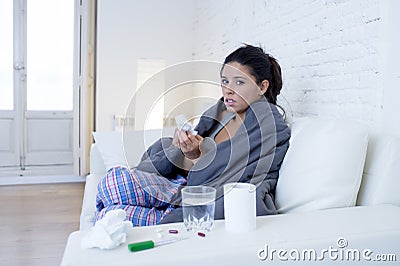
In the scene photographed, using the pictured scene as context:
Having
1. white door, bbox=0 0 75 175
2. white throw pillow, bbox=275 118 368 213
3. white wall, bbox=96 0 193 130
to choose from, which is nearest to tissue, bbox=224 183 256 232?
white throw pillow, bbox=275 118 368 213

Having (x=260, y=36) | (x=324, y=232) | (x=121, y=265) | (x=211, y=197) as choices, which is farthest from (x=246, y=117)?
(x=260, y=36)

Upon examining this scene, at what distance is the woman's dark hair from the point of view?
1.74 metres

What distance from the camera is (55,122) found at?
14.7 feet

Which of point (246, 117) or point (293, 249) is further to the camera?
point (246, 117)

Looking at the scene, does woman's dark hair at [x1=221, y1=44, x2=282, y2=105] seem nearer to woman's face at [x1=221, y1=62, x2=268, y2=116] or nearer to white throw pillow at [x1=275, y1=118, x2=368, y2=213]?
woman's face at [x1=221, y1=62, x2=268, y2=116]

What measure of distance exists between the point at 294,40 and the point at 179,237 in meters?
1.48

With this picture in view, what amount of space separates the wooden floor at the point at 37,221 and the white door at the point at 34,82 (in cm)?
39

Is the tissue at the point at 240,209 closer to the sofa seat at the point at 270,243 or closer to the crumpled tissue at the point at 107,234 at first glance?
the sofa seat at the point at 270,243

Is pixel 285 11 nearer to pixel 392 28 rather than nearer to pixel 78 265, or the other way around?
pixel 392 28

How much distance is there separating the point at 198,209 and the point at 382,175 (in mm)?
588

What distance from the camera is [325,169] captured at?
130 centimetres

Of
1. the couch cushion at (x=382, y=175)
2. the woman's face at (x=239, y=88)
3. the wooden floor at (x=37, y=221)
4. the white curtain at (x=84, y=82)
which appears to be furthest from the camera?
the white curtain at (x=84, y=82)

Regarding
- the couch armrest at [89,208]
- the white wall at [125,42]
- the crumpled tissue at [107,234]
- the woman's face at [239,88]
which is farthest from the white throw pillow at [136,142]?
the white wall at [125,42]

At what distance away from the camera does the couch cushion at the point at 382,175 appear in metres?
1.27
